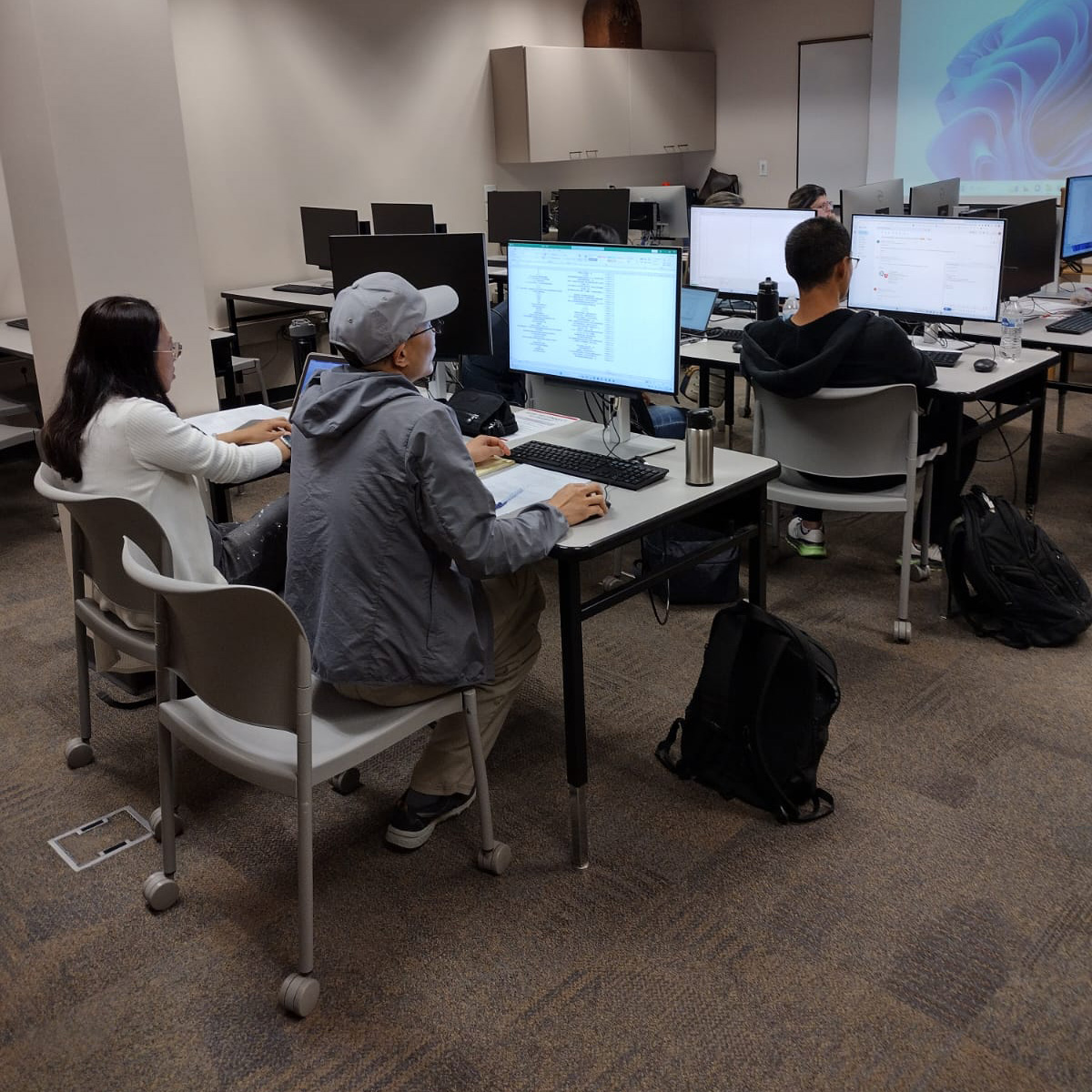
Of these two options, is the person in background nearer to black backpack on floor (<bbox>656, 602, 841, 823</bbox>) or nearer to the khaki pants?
black backpack on floor (<bbox>656, 602, 841, 823</bbox>)

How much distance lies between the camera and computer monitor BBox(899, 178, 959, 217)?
14.9 ft

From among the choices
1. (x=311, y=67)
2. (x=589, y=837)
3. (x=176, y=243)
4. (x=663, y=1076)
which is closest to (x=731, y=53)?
(x=311, y=67)

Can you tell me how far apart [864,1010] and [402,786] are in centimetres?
114

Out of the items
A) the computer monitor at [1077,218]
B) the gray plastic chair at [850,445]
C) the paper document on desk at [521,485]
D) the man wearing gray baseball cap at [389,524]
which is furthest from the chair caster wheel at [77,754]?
the computer monitor at [1077,218]

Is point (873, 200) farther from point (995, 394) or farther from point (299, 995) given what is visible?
point (299, 995)

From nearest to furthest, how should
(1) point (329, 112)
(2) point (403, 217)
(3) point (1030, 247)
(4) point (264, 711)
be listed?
(4) point (264, 711)
(3) point (1030, 247)
(2) point (403, 217)
(1) point (329, 112)

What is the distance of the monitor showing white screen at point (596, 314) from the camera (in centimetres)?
234

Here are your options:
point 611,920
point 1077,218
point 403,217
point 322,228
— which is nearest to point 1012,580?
point 611,920

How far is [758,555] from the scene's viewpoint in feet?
7.89

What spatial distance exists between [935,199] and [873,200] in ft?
1.14

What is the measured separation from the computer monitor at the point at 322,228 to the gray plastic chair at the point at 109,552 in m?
3.65

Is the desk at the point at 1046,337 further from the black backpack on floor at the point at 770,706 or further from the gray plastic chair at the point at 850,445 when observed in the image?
the black backpack on floor at the point at 770,706

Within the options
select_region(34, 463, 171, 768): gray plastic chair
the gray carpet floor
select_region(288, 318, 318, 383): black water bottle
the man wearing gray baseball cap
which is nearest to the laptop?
select_region(288, 318, 318, 383): black water bottle

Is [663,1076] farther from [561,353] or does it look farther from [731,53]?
[731,53]
